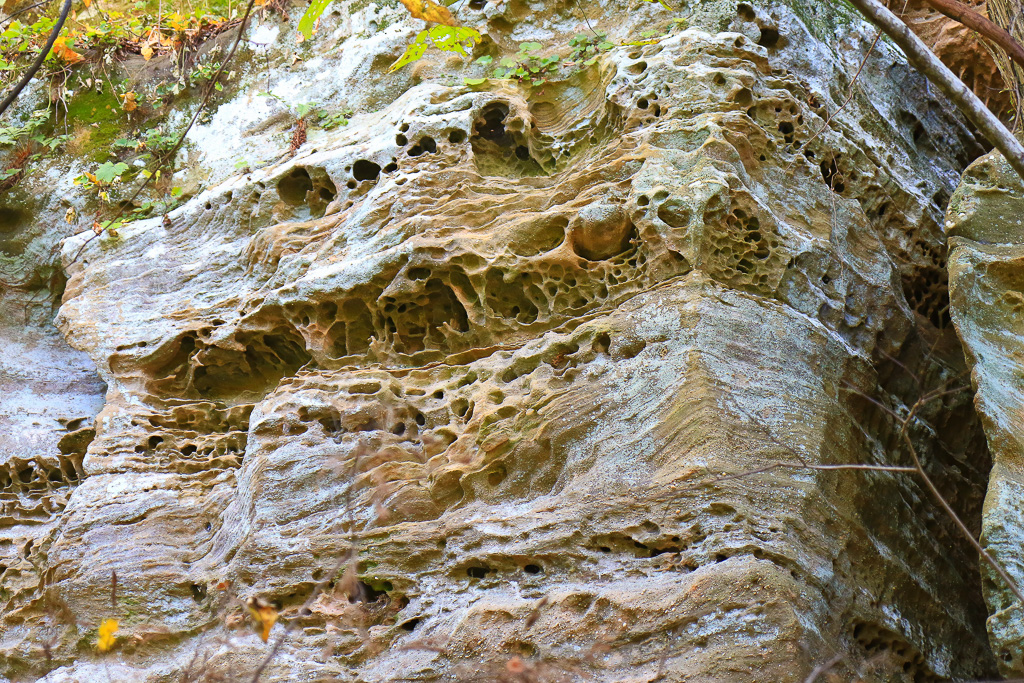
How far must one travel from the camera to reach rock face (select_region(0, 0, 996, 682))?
4008mm

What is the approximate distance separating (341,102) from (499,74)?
1370mm

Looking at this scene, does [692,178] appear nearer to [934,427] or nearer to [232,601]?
[934,427]

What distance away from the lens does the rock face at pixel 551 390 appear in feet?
13.1

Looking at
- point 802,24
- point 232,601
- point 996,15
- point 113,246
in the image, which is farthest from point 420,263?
point 996,15

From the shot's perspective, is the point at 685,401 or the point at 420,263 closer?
the point at 685,401

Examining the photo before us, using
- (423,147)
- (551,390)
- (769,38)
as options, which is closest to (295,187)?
(423,147)

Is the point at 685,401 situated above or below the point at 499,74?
below

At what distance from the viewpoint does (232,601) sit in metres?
4.69

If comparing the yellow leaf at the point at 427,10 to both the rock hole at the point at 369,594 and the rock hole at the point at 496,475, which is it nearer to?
the rock hole at the point at 496,475

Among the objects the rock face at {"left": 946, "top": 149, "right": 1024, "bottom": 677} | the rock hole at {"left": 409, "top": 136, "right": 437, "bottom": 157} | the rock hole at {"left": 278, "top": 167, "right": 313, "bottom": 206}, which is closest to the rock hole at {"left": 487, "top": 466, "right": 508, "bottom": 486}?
the rock face at {"left": 946, "top": 149, "right": 1024, "bottom": 677}

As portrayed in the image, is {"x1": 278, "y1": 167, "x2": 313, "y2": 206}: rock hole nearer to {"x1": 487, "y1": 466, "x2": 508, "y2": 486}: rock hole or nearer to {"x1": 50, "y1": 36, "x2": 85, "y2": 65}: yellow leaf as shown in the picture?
{"x1": 487, "y1": 466, "x2": 508, "y2": 486}: rock hole

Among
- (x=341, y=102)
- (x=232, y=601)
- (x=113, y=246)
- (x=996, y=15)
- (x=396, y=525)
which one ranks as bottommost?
(x=232, y=601)

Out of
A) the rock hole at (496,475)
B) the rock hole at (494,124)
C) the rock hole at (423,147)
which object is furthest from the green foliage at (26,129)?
the rock hole at (496,475)

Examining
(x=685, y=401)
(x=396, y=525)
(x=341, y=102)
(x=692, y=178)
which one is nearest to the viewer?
(x=685, y=401)
